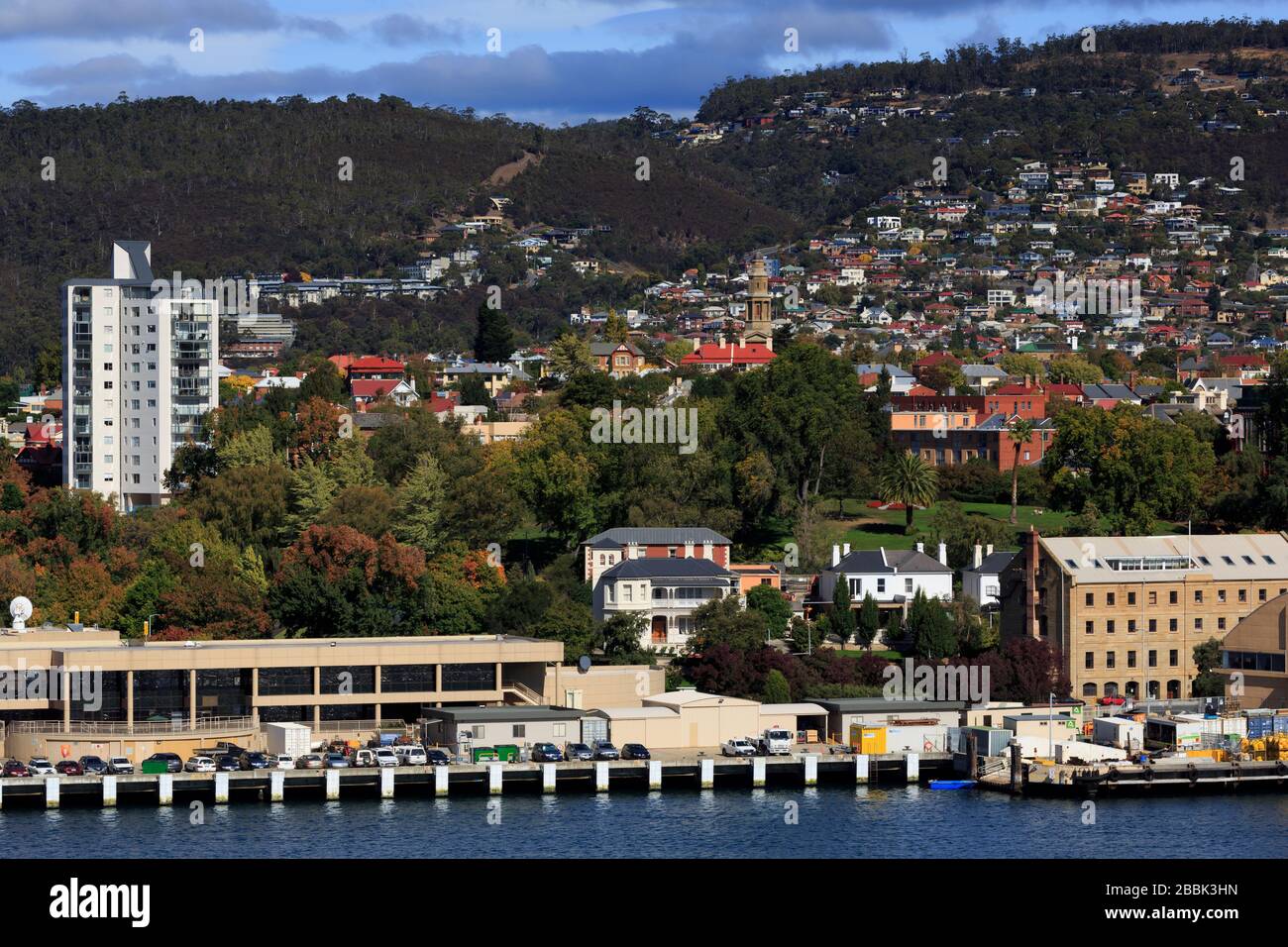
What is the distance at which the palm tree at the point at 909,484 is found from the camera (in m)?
84.1

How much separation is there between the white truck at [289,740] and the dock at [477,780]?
1.94 m

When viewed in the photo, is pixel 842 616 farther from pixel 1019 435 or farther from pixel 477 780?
pixel 1019 435

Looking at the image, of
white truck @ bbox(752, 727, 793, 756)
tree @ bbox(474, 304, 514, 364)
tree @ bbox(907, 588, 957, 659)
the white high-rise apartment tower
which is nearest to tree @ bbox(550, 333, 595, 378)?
tree @ bbox(474, 304, 514, 364)

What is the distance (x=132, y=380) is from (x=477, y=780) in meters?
53.1

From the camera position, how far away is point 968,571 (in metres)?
72.8

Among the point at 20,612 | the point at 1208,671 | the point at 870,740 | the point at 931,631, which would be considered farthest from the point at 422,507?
the point at 1208,671

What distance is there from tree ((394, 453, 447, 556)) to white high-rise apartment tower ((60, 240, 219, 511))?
2263cm

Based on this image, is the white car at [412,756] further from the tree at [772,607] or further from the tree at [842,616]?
the tree at [842,616]

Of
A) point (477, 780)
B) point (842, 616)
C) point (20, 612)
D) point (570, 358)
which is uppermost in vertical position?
point (570, 358)

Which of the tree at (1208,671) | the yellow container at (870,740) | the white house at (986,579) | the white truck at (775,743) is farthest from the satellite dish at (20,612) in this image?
the tree at (1208,671)

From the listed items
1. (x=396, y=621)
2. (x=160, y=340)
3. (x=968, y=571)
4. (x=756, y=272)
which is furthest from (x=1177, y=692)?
(x=756, y=272)

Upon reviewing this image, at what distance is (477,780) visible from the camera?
168 ft
